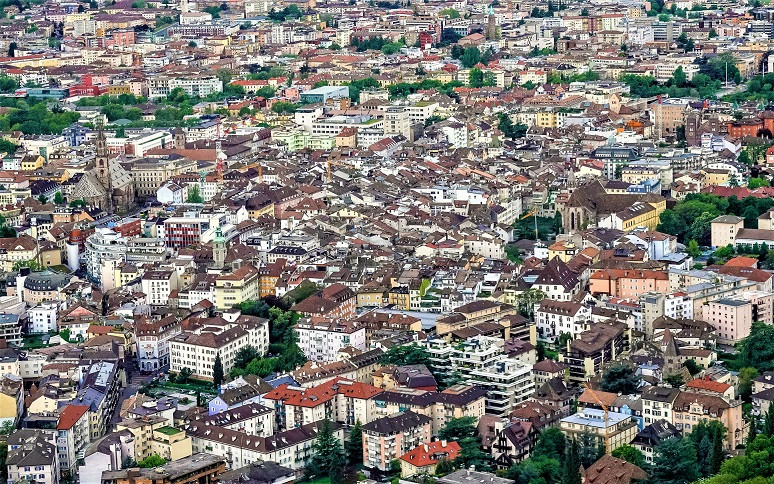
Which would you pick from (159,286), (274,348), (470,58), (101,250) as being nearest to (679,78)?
(470,58)

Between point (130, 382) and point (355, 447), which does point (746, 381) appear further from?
point (130, 382)

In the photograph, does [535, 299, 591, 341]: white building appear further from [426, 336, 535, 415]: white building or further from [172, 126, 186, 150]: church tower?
[172, 126, 186, 150]: church tower

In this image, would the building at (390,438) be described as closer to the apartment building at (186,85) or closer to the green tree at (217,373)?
the green tree at (217,373)

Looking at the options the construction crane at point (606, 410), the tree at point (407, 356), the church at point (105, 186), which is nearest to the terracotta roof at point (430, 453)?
the construction crane at point (606, 410)

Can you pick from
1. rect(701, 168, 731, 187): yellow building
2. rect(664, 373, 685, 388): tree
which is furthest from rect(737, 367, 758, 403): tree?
rect(701, 168, 731, 187): yellow building

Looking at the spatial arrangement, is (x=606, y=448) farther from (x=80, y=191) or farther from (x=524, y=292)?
(x=80, y=191)

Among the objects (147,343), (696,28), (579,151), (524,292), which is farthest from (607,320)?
(696,28)
